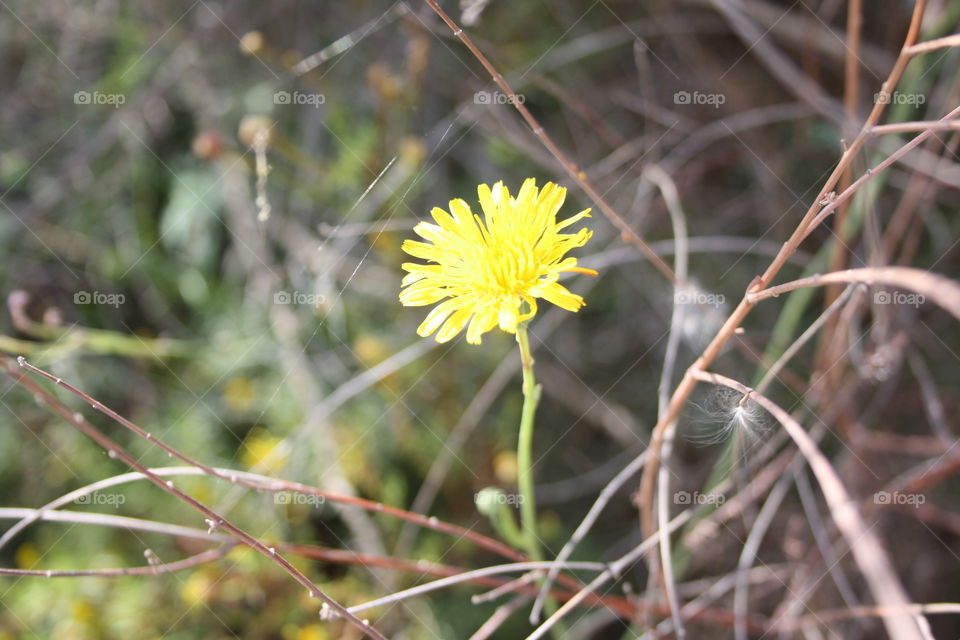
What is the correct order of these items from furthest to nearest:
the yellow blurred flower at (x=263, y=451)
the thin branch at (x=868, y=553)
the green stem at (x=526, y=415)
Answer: the yellow blurred flower at (x=263, y=451) < the green stem at (x=526, y=415) < the thin branch at (x=868, y=553)

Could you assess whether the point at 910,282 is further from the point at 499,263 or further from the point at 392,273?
the point at 392,273

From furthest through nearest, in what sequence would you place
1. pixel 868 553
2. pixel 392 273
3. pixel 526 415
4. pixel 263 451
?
pixel 392 273 → pixel 263 451 → pixel 526 415 → pixel 868 553

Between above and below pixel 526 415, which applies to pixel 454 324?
above

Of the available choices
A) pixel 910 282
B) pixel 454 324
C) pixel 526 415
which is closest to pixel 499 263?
pixel 454 324

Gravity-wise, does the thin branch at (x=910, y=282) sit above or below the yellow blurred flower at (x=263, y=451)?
below

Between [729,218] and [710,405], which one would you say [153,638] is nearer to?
[710,405]

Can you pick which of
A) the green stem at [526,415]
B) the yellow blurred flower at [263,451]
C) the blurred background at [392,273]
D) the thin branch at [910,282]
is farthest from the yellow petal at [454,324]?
the yellow blurred flower at [263,451]

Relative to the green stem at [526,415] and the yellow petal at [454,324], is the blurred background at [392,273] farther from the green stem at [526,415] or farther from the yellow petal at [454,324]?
the yellow petal at [454,324]

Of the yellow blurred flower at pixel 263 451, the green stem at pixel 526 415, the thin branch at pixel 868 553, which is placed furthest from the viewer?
the yellow blurred flower at pixel 263 451
